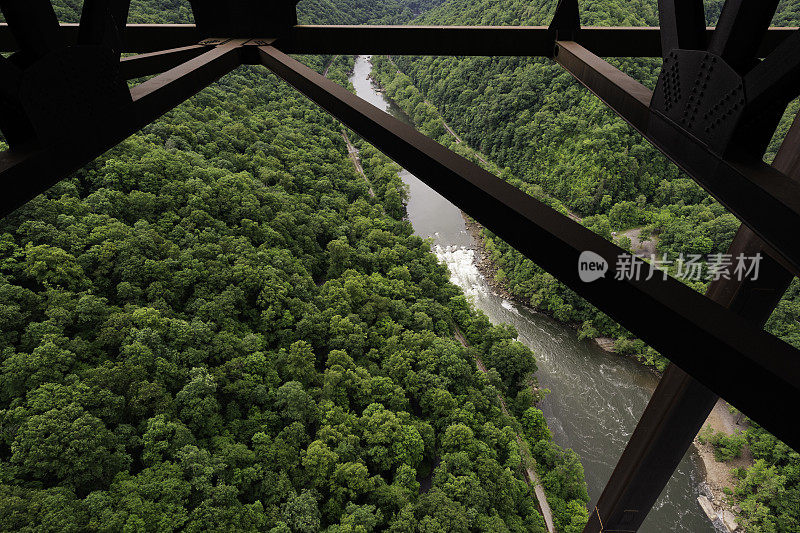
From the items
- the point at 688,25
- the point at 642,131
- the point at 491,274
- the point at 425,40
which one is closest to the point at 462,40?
the point at 425,40

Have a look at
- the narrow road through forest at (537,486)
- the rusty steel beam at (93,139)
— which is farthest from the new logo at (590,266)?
A: the narrow road through forest at (537,486)

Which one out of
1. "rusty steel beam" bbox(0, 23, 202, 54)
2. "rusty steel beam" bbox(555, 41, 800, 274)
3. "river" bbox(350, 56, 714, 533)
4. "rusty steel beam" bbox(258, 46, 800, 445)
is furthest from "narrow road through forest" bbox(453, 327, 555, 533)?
"rusty steel beam" bbox(0, 23, 202, 54)

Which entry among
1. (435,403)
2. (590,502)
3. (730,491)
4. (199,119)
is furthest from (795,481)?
(199,119)

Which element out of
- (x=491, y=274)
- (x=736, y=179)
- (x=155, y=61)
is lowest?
(x=491, y=274)

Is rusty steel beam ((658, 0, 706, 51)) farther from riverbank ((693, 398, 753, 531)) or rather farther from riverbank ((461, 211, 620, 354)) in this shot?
riverbank ((693, 398, 753, 531))

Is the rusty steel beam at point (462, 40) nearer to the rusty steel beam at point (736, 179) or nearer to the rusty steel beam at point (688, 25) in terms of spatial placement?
the rusty steel beam at point (736, 179)

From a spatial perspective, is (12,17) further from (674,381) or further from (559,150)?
(559,150)

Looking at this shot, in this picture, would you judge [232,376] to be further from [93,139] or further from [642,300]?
[642,300]

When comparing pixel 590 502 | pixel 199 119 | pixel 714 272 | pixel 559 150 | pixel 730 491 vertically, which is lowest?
pixel 590 502
